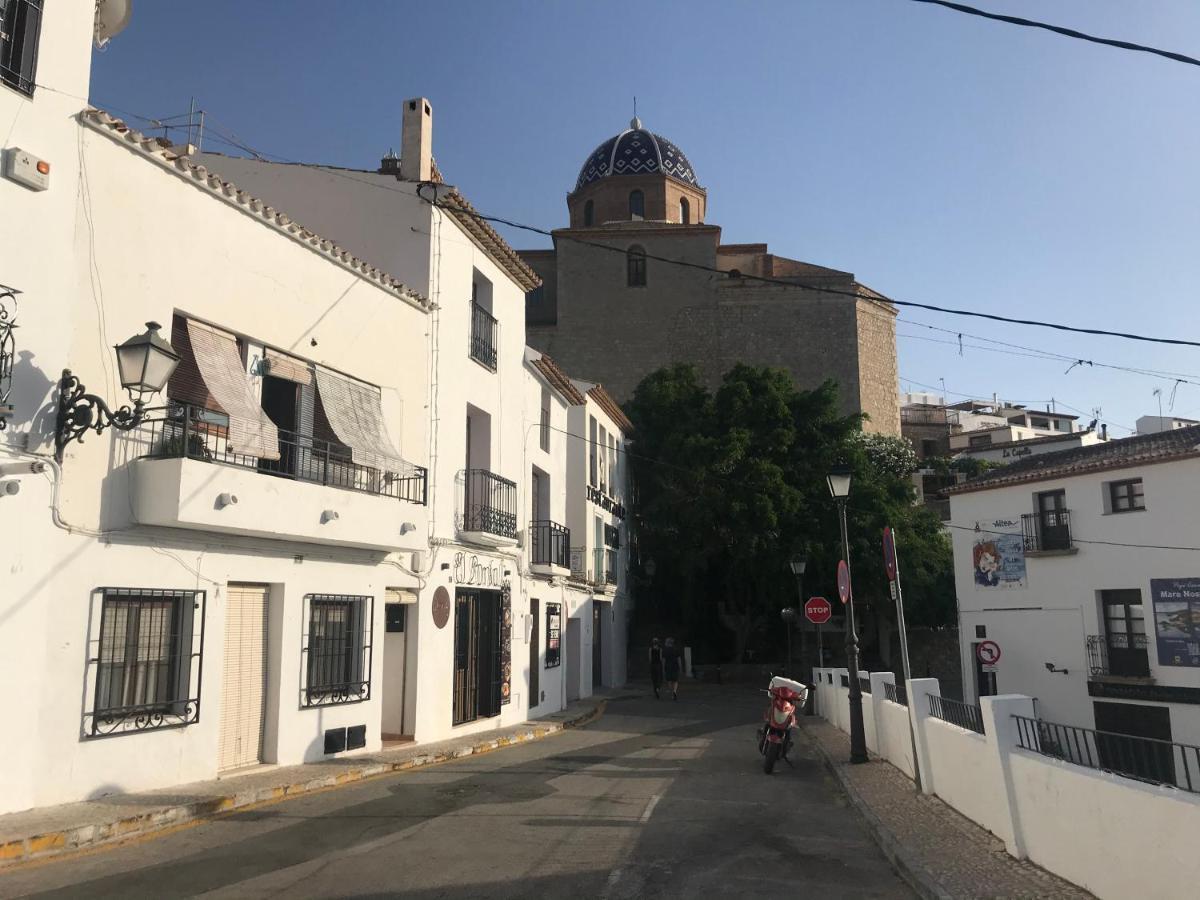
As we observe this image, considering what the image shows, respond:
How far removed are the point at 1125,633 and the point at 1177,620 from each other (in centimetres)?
153

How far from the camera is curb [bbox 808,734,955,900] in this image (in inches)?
272

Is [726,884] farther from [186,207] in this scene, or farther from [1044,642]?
[1044,642]

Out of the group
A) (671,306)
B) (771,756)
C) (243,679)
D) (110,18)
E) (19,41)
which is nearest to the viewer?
(19,41)

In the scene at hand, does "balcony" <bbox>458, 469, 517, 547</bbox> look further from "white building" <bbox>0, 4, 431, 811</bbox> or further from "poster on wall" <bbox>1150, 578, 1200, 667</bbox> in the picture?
"poster on wall" <bbox>1150, 578, 1200, 667</bbox>

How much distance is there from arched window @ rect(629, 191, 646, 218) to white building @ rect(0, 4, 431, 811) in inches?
1581

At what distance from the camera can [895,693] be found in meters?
13.5

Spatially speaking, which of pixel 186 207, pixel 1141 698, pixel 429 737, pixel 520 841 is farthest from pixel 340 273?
pixel 1141 698

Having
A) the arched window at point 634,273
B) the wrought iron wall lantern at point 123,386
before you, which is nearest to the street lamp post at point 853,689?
the wrought iron wall lantern at point 123,386

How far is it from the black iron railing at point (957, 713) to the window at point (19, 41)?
35.5ft

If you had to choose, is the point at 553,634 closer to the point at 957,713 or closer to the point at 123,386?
the point at 957,713

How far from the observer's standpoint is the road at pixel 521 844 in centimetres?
701

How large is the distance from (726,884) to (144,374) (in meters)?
7.12

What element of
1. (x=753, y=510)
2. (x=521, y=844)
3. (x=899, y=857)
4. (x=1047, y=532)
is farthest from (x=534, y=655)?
(x=1047, y=532)

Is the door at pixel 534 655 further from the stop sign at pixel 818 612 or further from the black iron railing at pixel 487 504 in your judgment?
the stop sign at pixel 818 612
